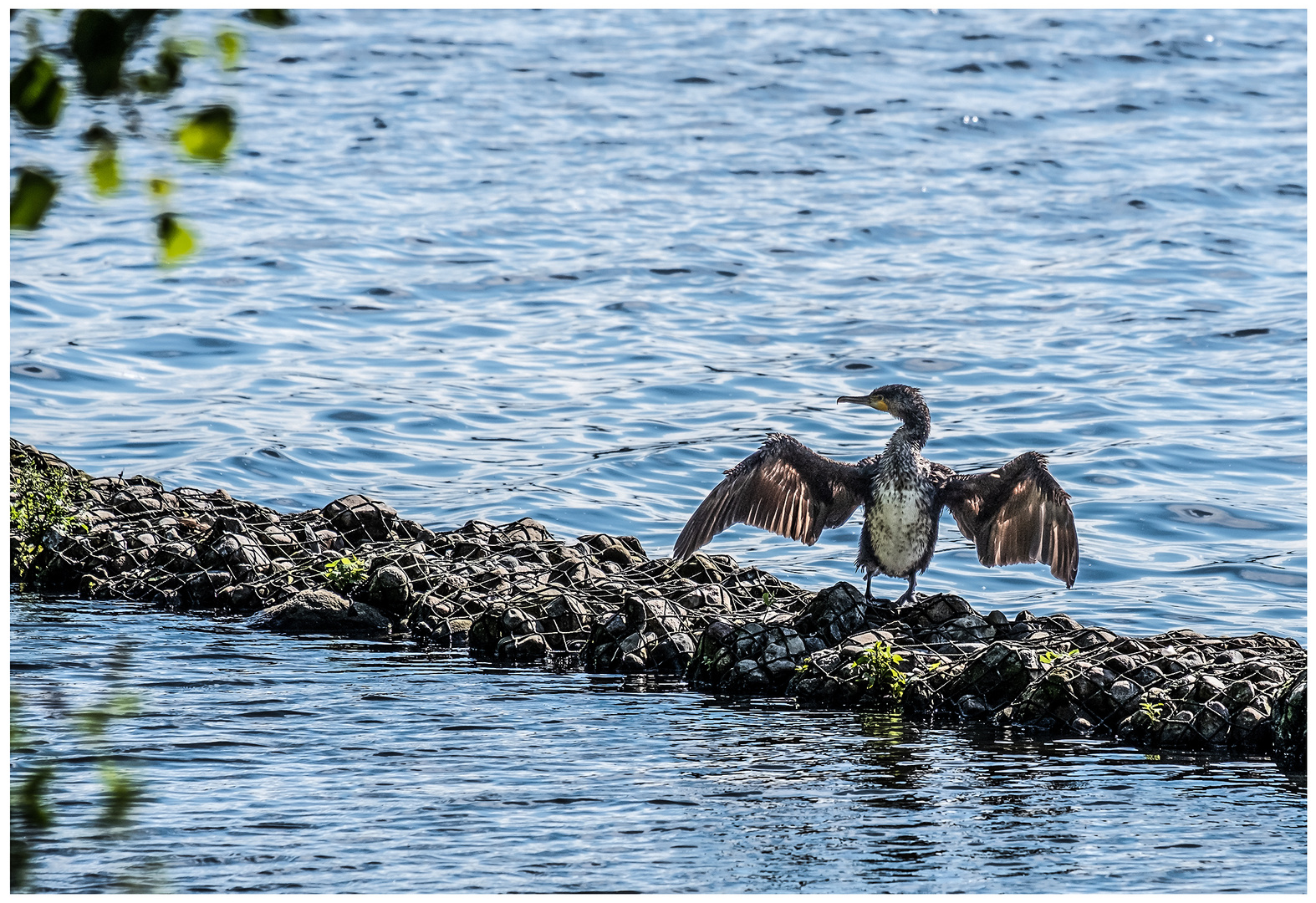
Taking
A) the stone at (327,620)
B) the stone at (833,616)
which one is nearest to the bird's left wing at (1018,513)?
the stone at (833,616)

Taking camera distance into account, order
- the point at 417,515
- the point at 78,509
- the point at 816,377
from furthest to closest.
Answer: the point at 816,377 → the point at 417,515 → the point at 78,509

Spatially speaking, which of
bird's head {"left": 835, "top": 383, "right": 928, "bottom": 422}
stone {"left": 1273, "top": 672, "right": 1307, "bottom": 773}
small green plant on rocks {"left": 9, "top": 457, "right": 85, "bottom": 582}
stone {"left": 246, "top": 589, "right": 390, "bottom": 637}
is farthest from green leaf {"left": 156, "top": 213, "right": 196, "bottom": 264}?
small green plant on rocks {"left": 9, "top": 457, "right": 85, "bottom": 582}

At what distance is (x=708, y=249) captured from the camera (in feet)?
94.5

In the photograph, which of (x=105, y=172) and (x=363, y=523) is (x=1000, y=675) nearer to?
(x=363, y=523)

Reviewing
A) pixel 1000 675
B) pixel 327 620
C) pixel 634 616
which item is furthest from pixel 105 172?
pixel 327 620

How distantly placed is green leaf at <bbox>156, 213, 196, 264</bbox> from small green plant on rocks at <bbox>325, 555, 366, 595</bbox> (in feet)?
30.2

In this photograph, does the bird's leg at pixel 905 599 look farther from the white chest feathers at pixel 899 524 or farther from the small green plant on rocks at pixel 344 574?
the small green plant on rocks at pixel 344 574

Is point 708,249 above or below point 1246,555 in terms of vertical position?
above

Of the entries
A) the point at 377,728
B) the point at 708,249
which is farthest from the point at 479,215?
the point at 377,728

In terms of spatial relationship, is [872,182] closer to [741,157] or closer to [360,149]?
[741,157]

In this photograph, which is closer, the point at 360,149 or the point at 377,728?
the point at 377,728

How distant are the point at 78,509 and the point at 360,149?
81.8 ft

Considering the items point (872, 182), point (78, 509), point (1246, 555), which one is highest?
point (872, 182)

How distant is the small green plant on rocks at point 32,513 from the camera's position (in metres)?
12.0
